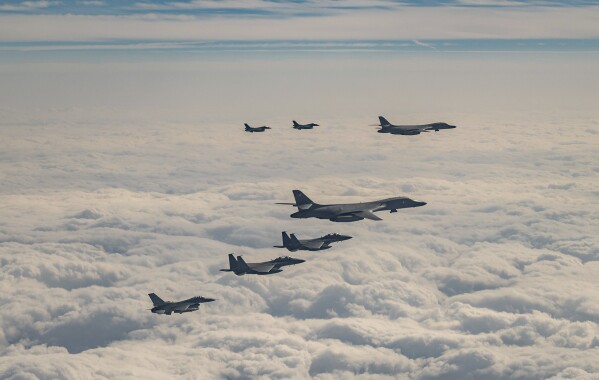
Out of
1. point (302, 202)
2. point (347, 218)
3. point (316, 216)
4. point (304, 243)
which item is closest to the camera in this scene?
point (347, 218)

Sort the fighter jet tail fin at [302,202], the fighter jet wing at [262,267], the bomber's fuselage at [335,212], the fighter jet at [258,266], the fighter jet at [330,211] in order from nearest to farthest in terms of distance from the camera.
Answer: the fighter jet at [330,211]
the bomber's fuselage at [335,212]
the fighter jet tail fin at [302,202]
the fighter jet at [258,266]
the fighter jet wing at [262,267]

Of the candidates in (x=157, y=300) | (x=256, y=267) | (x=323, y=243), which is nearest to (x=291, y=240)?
(x=323, y=243)

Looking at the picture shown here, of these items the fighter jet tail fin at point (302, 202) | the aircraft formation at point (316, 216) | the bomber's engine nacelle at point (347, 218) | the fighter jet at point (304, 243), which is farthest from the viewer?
the fighter jet at point (304, 243)

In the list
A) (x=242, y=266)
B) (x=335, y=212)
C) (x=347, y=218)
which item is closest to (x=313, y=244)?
(x=335, y=212)

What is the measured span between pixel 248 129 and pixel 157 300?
50.6 metres

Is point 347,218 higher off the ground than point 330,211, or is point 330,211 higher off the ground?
point 330,211

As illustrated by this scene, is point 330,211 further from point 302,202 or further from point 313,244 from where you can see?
point 313,244

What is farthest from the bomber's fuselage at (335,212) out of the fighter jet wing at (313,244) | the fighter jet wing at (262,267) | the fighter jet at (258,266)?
the fighter jet wing at (262,267)

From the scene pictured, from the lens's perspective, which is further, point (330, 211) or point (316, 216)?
point (330, 211)

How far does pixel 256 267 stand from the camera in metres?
136

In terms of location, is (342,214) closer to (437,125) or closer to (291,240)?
(291,240)

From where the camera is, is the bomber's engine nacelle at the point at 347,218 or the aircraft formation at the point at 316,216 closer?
the bomber's engine nacelle at the point at 347,218

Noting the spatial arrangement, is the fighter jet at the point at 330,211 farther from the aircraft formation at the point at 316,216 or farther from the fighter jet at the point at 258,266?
the fighter jet at the point at 258,266

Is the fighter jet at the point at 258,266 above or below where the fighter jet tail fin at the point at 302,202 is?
below
